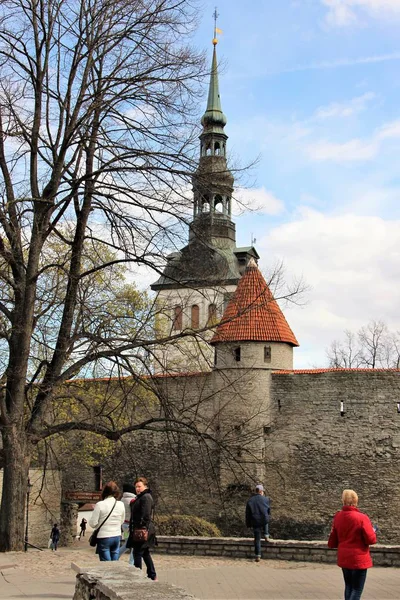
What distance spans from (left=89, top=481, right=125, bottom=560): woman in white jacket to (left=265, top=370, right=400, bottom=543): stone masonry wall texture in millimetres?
13493

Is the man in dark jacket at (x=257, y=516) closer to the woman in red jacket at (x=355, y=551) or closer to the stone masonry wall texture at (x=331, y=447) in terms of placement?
the woman in red jacket at (x=355, y=551)

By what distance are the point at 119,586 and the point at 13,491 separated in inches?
243

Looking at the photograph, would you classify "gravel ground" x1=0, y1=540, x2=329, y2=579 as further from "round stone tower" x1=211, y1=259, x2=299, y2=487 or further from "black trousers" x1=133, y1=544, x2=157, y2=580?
"round stone tower" x1=211, y1=259, x2=299, y2=487

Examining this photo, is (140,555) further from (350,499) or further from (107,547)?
(350,499)

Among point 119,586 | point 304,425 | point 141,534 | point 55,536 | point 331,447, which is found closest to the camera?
point 119,586

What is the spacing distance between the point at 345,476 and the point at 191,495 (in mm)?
4238

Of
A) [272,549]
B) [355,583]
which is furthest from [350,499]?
[272,549]

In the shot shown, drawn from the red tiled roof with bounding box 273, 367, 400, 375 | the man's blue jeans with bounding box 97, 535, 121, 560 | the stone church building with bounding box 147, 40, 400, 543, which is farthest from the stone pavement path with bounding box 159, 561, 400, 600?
the red tiled roof with bounding box 273, 367, 400, 375

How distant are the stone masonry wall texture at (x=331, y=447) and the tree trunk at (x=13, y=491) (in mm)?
10737

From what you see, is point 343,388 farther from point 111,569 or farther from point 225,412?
point 111,569

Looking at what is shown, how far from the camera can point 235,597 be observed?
7559 millimetres

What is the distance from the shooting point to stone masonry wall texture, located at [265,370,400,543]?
68.0ft

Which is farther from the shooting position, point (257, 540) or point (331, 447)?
point (331, 447)

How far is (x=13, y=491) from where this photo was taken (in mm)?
10688
